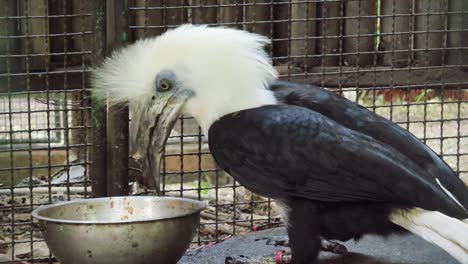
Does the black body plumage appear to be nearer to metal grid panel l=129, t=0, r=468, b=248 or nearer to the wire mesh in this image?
the wire mesh

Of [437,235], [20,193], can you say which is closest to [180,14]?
[20,193]

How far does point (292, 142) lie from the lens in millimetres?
3287

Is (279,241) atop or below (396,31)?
below

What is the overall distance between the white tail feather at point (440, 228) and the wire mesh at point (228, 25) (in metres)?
1.34

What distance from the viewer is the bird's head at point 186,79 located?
345 cm

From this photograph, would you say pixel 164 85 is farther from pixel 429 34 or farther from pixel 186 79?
pixel 429 34

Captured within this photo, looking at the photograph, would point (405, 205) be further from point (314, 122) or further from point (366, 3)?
point (366, 3)

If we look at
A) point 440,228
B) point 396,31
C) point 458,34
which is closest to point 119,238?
point 440,228

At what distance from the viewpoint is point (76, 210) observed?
364 centimetres

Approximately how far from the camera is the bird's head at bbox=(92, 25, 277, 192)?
3449mm

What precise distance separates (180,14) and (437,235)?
187 cm

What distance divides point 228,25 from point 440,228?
162 centimetres

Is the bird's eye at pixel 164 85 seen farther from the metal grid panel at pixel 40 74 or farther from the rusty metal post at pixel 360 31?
the rusty metal post at pixel 360 31

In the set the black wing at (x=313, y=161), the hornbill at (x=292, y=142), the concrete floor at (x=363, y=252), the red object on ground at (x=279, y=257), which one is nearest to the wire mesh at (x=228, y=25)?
the concrete floor at (x=363, y=252)
